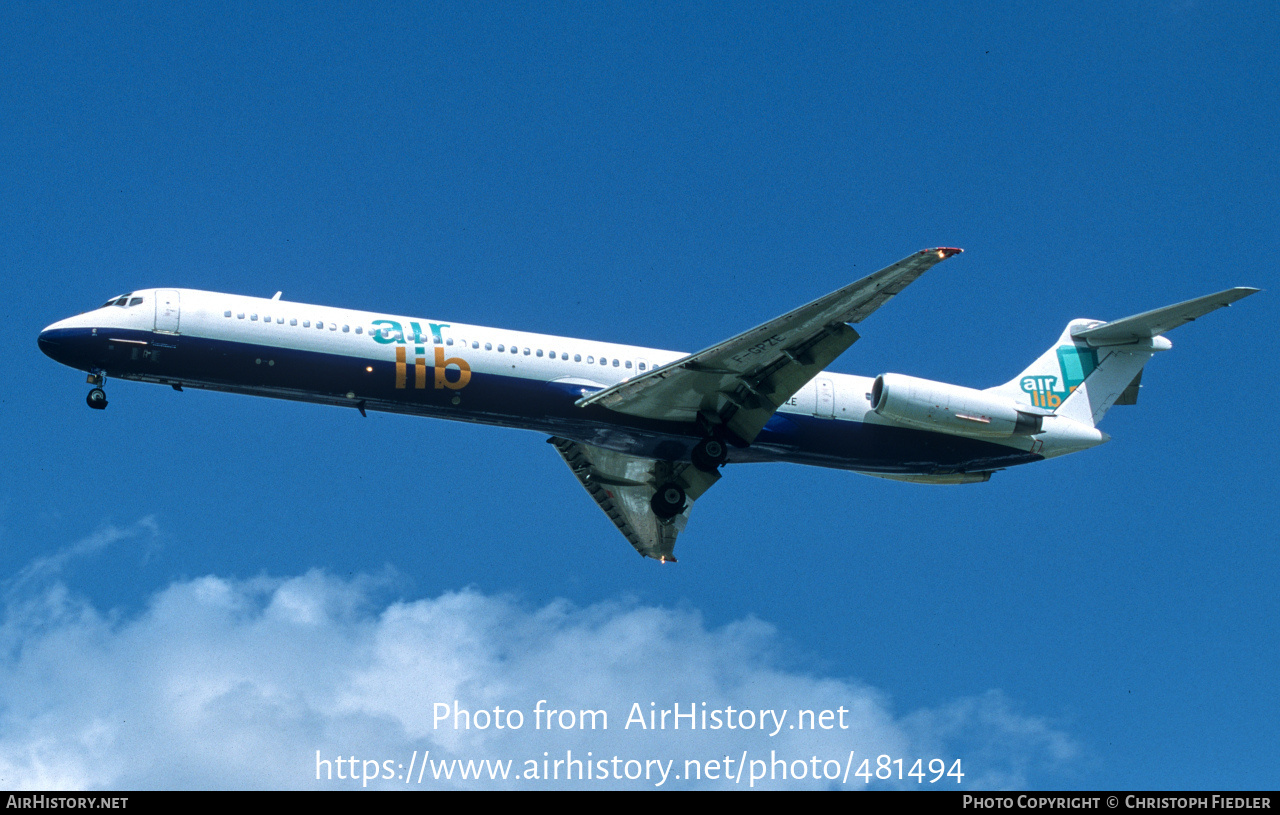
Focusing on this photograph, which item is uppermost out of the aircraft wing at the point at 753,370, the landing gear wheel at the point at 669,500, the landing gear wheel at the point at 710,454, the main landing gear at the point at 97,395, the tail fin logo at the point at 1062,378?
the tail fin logo at the point at 1062,378

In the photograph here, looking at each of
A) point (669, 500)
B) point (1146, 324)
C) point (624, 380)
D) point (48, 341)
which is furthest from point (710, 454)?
point (48, 341)

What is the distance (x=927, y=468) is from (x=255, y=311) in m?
15.0

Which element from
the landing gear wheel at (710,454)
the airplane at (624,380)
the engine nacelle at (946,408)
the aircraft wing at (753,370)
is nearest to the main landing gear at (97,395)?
the airplane at (624,380)

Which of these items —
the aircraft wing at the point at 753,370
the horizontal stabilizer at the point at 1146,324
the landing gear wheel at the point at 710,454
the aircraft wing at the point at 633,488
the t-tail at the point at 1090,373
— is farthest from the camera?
the aircraft wing at the point at 633,488

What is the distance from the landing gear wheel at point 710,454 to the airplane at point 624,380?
→ 0.03 metres

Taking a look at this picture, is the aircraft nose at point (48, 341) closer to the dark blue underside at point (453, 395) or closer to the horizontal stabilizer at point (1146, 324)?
the dark blue underside at point (453, 395)

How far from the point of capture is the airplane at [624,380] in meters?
25.1

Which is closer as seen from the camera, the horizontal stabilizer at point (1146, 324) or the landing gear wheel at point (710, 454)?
the horizontal stabilizer at point (1146, 324)

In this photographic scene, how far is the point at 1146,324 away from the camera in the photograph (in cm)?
2952

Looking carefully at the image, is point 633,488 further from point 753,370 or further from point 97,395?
point 97,395

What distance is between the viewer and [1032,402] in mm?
30219
